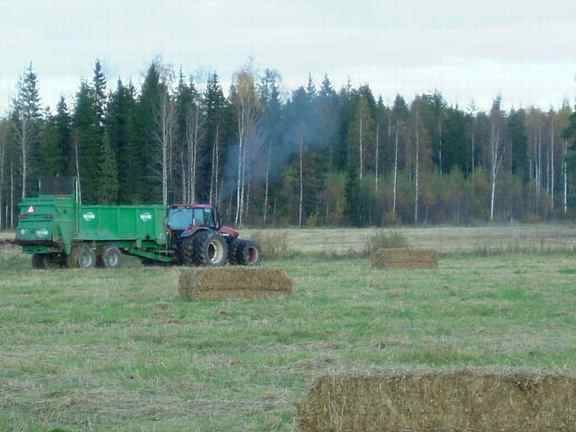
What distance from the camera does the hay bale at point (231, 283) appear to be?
1933 cm

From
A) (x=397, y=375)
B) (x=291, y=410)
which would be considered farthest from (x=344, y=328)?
(x=397, y=375)

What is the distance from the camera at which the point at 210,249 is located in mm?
31781

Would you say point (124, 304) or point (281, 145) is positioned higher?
point (281, 145)

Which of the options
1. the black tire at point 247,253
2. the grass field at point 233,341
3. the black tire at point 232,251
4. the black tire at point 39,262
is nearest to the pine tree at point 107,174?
the black tire at point 247,253

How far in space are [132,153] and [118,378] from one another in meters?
50.8

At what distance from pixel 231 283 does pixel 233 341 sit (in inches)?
230

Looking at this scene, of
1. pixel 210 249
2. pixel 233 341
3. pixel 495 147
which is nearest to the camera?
pixel 233 341

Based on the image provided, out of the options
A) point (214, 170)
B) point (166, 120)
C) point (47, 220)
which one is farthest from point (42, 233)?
point (214, 170)

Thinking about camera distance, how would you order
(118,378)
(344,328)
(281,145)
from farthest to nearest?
(281,145)
(344,328)
(118,378)

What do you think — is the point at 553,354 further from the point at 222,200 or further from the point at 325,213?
the point at 325,213

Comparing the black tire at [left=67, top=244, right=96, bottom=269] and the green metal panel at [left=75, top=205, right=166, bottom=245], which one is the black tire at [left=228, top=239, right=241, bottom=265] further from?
the black tire at [left=67, top=244, right=96, bottom=269]

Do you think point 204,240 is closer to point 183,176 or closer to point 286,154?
point 183,176

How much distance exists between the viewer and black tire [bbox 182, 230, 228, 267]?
31.1 m

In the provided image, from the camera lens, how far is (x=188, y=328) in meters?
15.2
